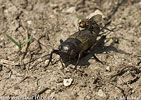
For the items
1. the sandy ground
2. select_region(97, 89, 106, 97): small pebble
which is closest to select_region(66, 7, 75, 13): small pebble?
the sandy ground

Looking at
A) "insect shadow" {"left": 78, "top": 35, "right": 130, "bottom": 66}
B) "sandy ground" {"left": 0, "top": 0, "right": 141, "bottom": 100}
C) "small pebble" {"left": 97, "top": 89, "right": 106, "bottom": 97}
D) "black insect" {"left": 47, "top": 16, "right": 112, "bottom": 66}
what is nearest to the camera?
"small pebble" {"left": 97, "top": 89, "right": 106, "bottom": 97}

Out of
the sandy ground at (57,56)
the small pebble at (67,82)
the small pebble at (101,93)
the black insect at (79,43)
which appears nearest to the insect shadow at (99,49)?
the sandy ground at (57,56)

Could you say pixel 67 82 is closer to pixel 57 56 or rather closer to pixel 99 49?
pixel 57 56

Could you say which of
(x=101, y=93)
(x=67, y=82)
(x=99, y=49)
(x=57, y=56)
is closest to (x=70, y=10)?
(x=99, y=49)

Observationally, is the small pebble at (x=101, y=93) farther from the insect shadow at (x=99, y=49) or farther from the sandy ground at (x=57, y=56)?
the insect shadow at (x=99, y=49)

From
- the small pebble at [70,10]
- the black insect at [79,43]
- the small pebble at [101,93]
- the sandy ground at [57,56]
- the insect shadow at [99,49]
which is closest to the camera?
the small pebble at [101,93]

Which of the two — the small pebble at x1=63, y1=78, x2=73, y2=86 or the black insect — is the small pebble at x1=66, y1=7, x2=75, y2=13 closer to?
the black insect

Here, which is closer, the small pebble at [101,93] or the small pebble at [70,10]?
the small pebble at [101,93]
